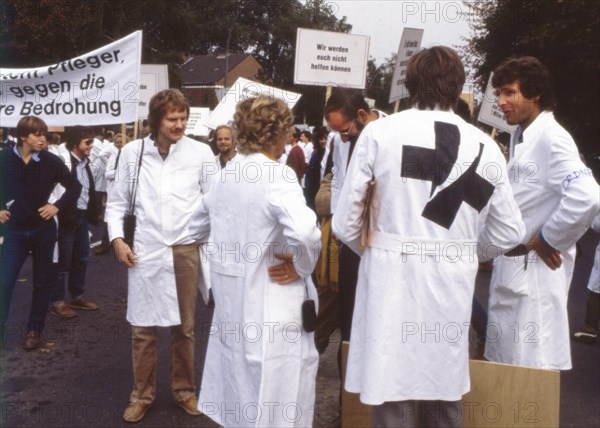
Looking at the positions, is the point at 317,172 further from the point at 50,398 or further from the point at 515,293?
the point at 515,293

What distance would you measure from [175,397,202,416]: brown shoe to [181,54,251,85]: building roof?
7728 cm

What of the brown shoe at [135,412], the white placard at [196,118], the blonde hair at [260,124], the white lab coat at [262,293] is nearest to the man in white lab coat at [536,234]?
the white lab coat at [262,293]

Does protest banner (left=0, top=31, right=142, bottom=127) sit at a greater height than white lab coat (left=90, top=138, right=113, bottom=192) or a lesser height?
greater

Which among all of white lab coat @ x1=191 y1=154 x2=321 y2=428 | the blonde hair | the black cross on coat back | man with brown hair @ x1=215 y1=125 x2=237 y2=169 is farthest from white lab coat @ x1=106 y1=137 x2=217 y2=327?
man with brown hair @ x1=215 y1=125 x2=237 y2=169

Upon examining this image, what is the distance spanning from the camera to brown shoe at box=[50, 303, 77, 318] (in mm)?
7147

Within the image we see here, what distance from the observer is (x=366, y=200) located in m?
2.96

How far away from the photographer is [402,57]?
884cm

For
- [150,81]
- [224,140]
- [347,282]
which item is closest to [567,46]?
[150,81]

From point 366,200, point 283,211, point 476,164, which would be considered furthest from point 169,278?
point 476,164

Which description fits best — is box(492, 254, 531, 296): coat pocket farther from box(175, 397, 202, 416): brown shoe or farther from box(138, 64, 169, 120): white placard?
box(138, 64, 169, 120): white placard

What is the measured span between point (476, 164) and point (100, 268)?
25.3ft

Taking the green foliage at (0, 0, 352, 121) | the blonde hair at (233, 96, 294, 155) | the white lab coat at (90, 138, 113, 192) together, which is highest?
the green foliage at (0, 0, 352, 121)

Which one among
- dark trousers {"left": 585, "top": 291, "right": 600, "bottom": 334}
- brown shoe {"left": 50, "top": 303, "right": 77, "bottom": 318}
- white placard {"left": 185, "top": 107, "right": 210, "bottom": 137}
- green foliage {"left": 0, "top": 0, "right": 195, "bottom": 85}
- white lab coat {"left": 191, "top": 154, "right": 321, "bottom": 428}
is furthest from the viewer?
green foliage {"left": 0, "top": 0, "right": 195, "bottom": 85}

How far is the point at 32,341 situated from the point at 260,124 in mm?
3798
